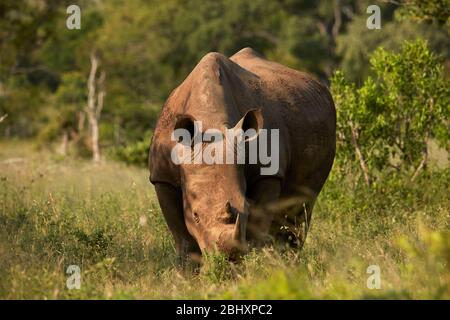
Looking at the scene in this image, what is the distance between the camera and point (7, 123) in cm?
2988

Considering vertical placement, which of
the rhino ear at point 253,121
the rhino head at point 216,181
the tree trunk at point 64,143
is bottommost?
the tree trunk at point 64,143

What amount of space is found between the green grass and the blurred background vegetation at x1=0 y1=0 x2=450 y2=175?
824 centimetres

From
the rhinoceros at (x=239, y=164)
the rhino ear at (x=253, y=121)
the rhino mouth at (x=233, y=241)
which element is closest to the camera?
the rhino mouth at (x=233, y=241)

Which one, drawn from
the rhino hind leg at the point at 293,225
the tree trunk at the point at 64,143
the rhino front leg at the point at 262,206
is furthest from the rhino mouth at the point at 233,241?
the tree trunk at the point at 64,143

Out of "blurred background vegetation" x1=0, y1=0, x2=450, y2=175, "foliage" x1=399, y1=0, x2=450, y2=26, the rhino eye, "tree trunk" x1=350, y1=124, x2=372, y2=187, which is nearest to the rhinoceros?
the rhino eye

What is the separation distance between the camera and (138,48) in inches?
1551

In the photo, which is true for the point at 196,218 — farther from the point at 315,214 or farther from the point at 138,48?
the point at 138,48

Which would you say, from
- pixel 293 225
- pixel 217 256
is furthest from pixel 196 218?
pixel 293 225

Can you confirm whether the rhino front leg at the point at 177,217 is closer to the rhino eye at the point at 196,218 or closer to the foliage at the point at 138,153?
the rhino eye at the point at 196,218

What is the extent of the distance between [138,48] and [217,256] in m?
32.8

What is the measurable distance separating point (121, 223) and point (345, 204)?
2914 millimetres

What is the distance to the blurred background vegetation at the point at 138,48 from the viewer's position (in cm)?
2847

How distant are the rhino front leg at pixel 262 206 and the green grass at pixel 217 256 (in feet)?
1.09
